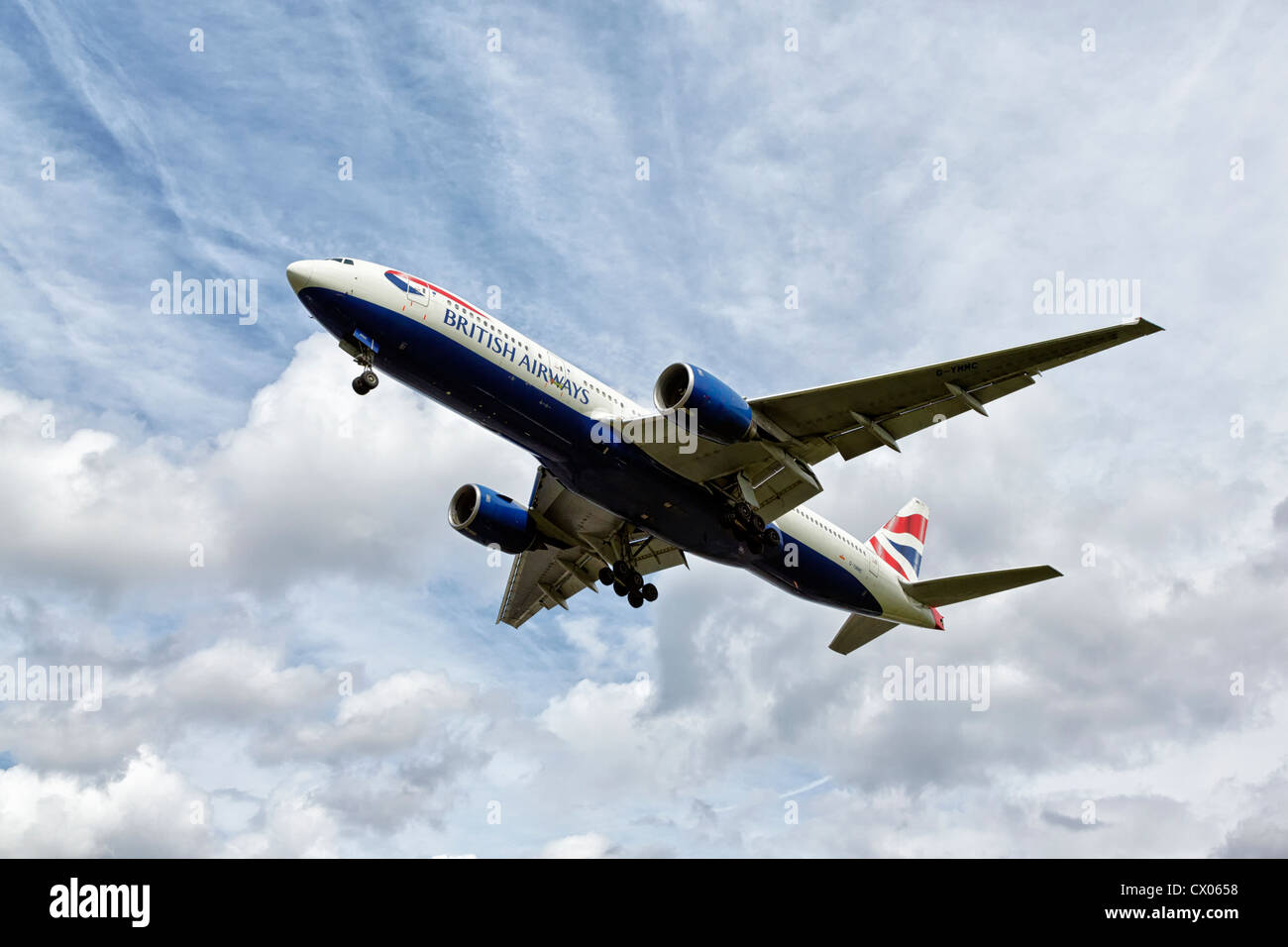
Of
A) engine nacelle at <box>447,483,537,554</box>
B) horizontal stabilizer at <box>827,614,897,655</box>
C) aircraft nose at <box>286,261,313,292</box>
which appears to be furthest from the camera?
horizontal stabilizer at <box>827,614,897,655</box>

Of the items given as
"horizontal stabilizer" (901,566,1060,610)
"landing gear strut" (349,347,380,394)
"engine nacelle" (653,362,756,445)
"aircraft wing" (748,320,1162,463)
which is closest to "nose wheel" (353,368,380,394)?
"landing gear strut" (349,347,380,394)

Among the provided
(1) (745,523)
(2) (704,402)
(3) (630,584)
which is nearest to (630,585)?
(3) (630,584)

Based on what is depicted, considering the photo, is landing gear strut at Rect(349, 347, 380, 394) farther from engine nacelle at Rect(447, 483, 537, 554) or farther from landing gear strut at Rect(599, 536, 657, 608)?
landing gear strut at Rect(599, 536, 657, 608)

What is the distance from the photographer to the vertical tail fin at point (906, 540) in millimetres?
39656

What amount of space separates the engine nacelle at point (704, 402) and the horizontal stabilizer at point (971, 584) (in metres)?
10.6

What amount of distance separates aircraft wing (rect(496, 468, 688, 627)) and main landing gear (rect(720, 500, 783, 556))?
12.1 ft

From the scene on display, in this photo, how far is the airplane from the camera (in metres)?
26.0

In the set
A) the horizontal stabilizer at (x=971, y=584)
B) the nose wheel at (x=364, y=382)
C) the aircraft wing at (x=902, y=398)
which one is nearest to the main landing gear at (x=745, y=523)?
the aircraft wing at (x=902, y=398)

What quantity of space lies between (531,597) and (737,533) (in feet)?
40.7

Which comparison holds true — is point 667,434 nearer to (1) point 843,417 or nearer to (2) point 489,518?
(1) point 843,417
